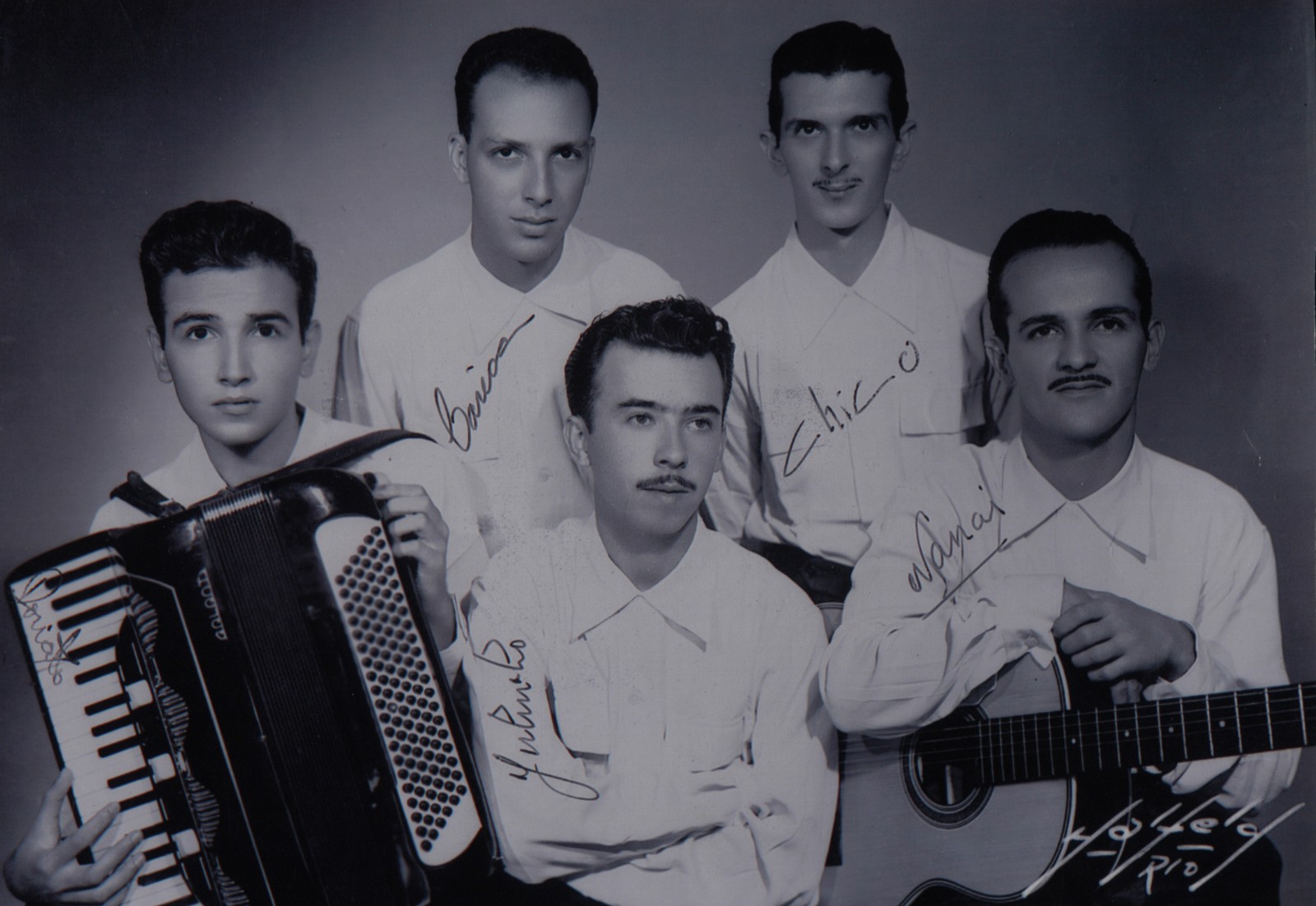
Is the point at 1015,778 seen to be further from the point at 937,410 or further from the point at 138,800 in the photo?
the point at 138,800

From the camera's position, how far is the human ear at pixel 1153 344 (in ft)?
6.18

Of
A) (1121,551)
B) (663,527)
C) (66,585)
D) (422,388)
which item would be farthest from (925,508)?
(66,585)

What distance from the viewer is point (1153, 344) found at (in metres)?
1.89

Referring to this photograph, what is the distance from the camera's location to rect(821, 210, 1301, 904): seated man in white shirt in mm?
1780

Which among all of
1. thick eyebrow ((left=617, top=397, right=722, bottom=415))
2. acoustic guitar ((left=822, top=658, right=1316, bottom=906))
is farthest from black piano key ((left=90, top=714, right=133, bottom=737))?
acoustic guitar ((left=822, top=658, right=1316, bottom=906))

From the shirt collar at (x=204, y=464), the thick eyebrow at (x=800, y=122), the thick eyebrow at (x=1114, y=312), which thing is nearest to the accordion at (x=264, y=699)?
the shirt collar at (x=204, y=464)

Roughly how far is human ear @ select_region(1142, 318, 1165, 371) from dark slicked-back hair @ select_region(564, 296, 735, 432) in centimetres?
81

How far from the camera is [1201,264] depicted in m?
1.93

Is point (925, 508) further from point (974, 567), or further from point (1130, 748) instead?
point (1130, 748)

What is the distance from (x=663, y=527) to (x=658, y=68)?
879 mm

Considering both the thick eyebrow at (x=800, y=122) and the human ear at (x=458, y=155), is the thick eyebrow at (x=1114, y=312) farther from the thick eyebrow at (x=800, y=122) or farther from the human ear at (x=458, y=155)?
the human ear at (x=458, y=155)
